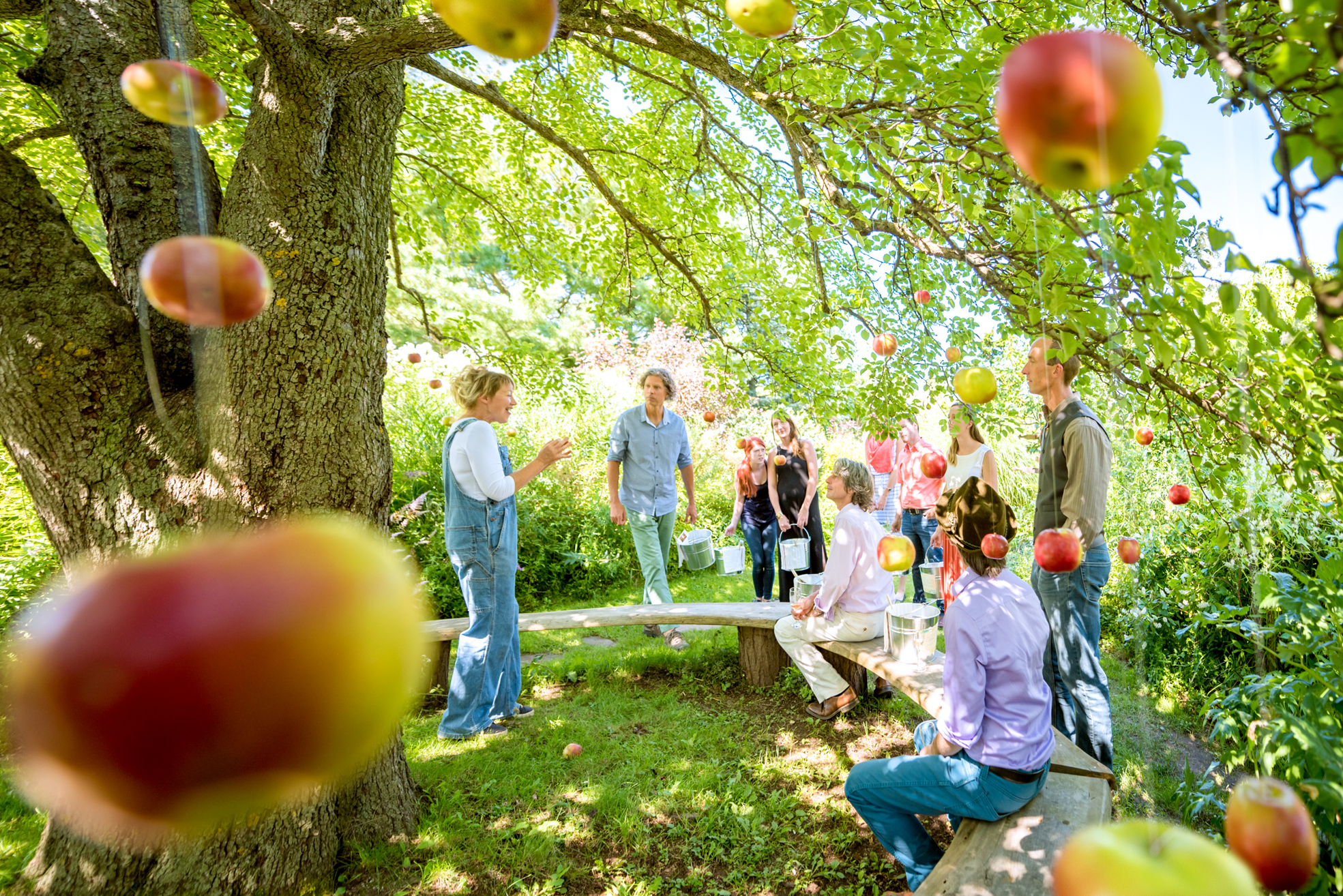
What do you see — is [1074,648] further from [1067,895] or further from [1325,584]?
[1067,895]

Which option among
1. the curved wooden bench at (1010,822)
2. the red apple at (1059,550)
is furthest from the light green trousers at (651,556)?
the red apple at (1059,550)

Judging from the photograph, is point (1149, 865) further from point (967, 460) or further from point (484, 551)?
point (967, 460)

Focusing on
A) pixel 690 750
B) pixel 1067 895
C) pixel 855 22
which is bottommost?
pixel 690 750

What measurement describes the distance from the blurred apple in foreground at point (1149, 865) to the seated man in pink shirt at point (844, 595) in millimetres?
2916

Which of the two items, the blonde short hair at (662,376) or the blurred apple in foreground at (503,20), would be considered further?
the blonde short hair at (662,376)

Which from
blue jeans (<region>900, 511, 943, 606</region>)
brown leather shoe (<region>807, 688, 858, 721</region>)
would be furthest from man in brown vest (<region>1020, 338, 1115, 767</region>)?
blue jeans (<region>900, 511, 943, 606</region>)

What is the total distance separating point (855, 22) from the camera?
68.2 inches

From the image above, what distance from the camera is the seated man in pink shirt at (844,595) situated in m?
3.35

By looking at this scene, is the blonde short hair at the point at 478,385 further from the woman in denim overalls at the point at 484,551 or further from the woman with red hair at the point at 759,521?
the woman with red hair at the point at 759,521

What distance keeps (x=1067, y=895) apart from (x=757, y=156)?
4.73 m

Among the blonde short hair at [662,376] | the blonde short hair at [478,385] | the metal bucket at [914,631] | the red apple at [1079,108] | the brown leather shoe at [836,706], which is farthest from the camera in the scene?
the blonde short hair at [662,376]

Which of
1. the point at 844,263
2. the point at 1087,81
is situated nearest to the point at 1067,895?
the point at 1087,81

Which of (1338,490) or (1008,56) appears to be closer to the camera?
(1008,56)

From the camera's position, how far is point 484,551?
10.5ft
